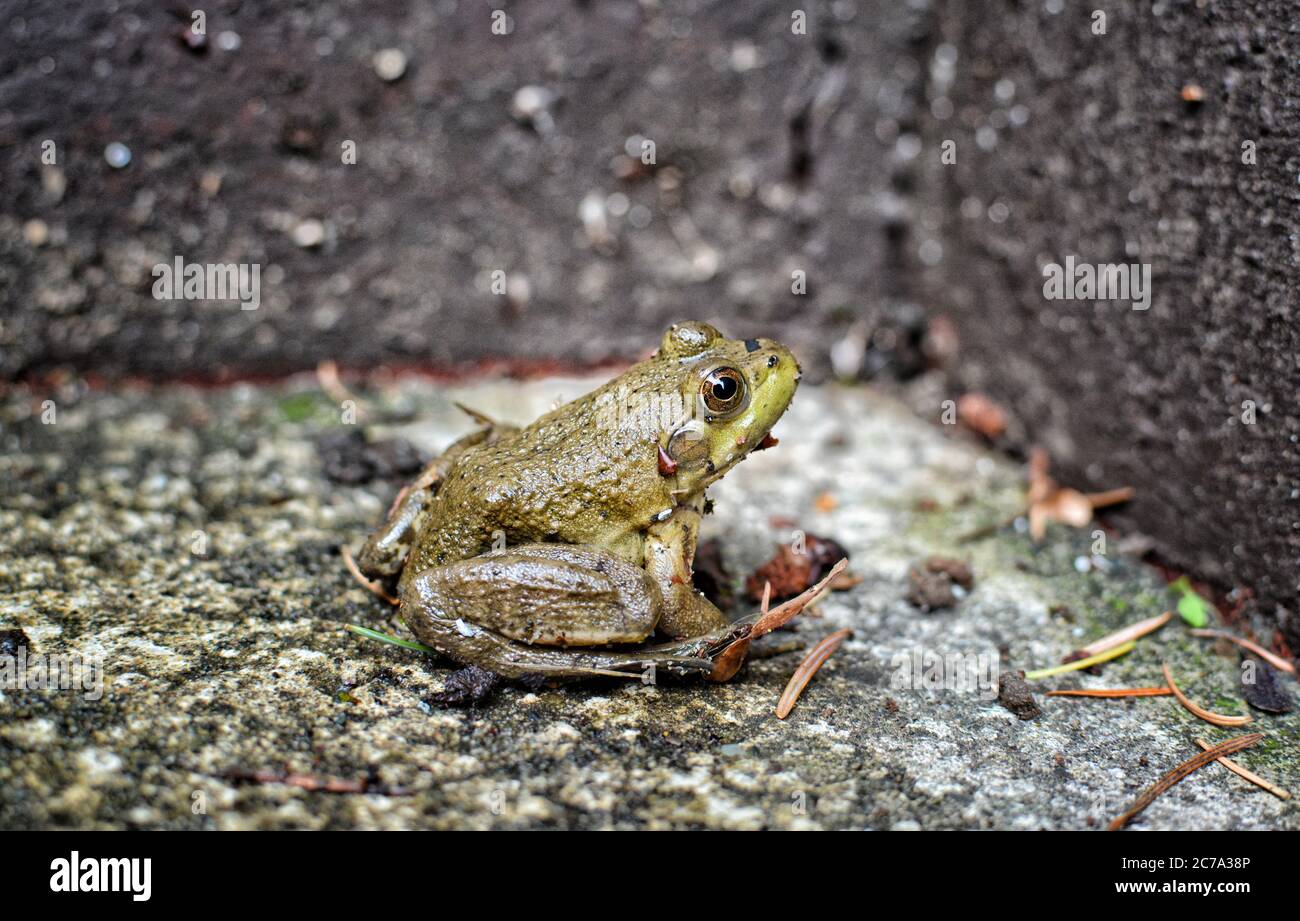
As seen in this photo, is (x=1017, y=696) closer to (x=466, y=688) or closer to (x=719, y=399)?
(x=719, y=399)

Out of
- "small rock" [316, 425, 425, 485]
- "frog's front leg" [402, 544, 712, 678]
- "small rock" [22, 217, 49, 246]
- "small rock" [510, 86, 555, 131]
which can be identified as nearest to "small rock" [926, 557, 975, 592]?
"frog's front leg" [402, 544, 712, 678]

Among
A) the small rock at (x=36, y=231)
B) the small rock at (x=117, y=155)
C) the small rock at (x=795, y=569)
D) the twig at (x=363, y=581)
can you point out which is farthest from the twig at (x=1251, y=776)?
the small rock at (x=36, y=231)

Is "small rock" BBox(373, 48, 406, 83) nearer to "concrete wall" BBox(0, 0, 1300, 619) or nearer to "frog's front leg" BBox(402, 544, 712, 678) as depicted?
"concrete wall" BBox(0, 0, 1300, 619)

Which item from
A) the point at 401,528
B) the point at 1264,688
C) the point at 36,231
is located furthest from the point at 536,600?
the point at 36,231

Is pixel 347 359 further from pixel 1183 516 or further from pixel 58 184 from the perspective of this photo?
pixel 1183 516

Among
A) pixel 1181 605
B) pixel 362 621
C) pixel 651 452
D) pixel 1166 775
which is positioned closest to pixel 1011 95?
pixel 1181 605

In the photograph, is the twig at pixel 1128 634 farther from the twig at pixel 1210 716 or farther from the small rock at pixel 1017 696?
the small rock at pixel 1017 696
